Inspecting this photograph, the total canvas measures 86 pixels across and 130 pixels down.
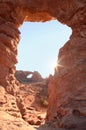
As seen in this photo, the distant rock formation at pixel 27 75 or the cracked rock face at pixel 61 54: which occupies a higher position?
the distant rock formation at pixel 27 75

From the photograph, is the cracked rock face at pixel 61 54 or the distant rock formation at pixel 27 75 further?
the distant rock formation at pixel 27 75

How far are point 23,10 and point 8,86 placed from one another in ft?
14.8

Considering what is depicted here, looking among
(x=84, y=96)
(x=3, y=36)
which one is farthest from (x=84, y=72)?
(x=3, y=36)

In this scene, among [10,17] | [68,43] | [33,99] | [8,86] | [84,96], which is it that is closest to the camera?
[84,96]

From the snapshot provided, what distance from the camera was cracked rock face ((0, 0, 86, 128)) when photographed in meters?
9.59

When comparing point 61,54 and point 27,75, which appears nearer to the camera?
point 61,54

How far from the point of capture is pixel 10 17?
44.8 feet

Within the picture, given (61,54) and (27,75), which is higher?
(27,75)

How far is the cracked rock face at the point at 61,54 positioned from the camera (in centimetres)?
959

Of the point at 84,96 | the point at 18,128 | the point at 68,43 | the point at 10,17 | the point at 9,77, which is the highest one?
the point at 10,17

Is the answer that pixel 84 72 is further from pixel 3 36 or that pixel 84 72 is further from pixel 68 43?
A: pixel 3 36

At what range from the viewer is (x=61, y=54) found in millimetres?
12625

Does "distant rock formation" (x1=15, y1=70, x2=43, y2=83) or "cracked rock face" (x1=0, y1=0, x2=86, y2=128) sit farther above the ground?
"distant rock formation" (x1=15, y1=70, x2=43, y2=83)

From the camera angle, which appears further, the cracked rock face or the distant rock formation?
the distant rock formation
